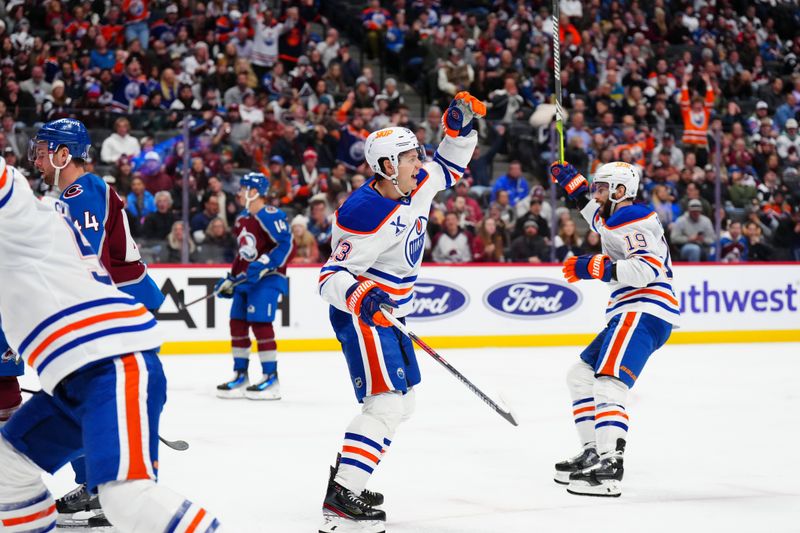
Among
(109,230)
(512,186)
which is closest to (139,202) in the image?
(512,186)

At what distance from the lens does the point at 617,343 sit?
4496 mm

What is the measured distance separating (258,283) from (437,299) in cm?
311

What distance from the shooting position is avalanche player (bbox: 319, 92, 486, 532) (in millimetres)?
3711

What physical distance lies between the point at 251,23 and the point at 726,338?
6.38 meters

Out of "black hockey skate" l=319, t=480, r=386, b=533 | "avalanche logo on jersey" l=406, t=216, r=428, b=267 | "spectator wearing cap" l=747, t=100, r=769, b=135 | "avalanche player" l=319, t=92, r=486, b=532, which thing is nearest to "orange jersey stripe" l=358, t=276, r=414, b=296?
"avalanche player" l=319, t=92, r=486, b=532

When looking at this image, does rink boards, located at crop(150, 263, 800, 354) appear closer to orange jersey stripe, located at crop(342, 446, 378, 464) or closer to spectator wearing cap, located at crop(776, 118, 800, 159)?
spectator wearing cap, located at crop(776, 118, 800, 159)

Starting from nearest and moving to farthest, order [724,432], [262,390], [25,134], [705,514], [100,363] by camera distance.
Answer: [100,363] → [705,514] → [724,432] → [262,390] → [25,134]

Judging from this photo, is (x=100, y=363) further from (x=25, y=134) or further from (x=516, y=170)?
(x=516, y=170)

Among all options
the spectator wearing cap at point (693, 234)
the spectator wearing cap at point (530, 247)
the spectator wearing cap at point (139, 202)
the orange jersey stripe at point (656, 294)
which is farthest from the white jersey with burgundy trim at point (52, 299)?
the spectator wearing cap at point (693, 234)

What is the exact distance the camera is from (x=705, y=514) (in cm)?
401

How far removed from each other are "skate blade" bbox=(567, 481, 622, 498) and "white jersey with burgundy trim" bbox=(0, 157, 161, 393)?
7.39 ft

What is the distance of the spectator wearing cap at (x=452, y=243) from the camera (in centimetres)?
1029

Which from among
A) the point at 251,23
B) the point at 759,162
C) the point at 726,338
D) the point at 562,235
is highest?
the point at 251,23

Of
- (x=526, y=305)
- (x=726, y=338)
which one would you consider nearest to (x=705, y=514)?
(x=526, y=305)
